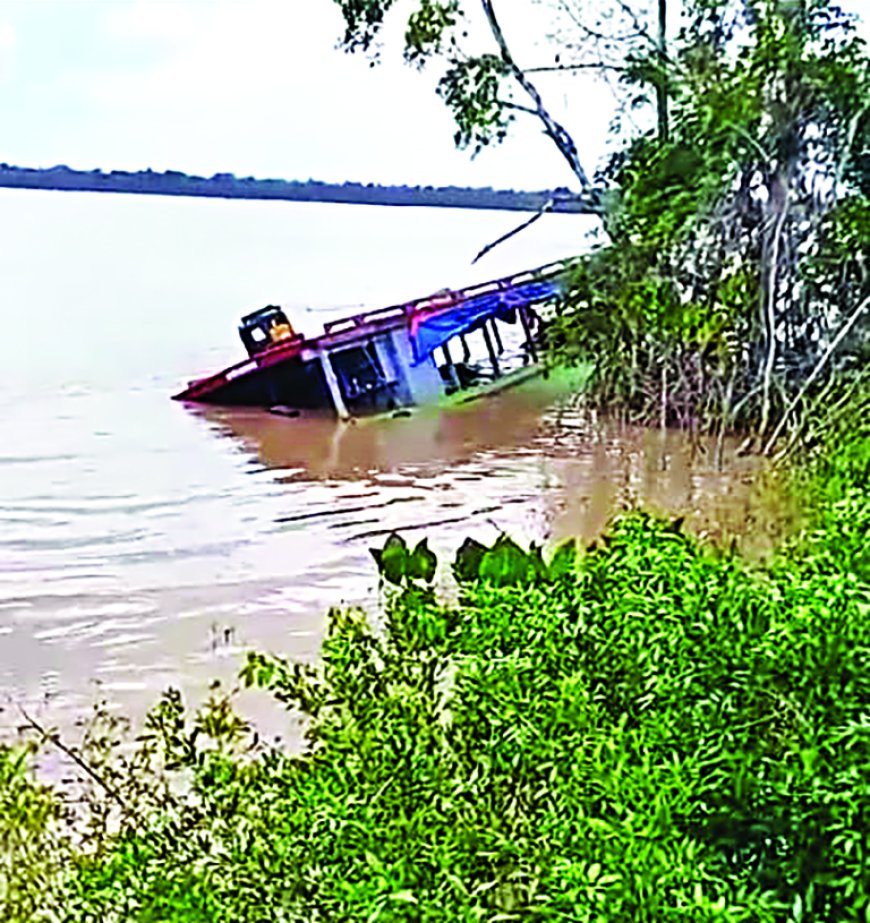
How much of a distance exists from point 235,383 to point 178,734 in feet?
19.3

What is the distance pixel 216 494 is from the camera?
517 cm

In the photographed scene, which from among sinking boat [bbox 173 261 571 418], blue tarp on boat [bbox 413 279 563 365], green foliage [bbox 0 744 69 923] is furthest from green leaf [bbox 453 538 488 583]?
blue tarp on boat [bbox 413 279 563 365]

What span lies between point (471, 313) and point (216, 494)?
279cm

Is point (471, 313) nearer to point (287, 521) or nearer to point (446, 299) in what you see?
point (446, 299)

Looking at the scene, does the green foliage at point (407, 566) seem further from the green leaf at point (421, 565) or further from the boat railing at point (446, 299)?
the boat railing at point (446, 299)

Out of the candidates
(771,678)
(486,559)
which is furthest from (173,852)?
(771,678)

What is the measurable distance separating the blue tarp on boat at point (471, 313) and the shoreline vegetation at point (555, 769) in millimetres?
6055

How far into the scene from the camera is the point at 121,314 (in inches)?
447

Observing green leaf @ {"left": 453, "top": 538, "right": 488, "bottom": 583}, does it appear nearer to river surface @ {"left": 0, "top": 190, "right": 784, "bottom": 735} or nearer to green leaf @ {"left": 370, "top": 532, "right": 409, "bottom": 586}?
green leaf @ {"left": 370, "top": 532, "right": 409, "bottom": 586}

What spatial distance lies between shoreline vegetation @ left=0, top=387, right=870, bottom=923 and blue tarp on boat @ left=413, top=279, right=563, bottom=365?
6.06m

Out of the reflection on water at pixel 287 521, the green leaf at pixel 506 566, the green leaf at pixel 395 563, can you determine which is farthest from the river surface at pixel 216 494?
the green leaf at pixel 506 566

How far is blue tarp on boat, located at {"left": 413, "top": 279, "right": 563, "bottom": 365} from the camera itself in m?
7.38

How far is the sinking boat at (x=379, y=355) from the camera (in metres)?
7.07

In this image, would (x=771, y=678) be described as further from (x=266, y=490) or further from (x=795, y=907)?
(x=266, y=490)
